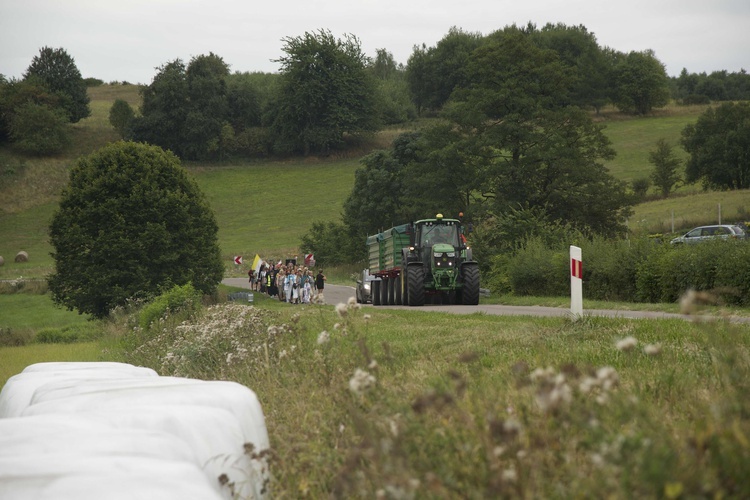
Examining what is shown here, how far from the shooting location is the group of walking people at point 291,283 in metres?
35.7

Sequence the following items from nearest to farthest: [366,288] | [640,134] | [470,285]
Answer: [470,285] → [366,288] → [640,134]

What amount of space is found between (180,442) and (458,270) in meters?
23.5

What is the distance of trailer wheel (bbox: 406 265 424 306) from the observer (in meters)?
26.9

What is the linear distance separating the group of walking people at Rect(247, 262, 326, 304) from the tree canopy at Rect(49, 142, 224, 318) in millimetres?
3095

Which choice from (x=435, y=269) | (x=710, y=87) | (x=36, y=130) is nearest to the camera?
(x=435, y=269)

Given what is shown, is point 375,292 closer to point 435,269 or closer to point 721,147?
point 435,269

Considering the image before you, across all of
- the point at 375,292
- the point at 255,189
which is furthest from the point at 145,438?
the point at 255,189

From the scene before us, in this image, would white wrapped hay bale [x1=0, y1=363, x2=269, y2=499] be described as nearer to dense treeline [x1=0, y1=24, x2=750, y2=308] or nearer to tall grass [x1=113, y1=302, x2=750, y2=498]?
tall grass [x1=113, y1=302, x2=750, y2=498]

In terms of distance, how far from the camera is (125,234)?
123 ft

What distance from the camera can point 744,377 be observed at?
196 inches

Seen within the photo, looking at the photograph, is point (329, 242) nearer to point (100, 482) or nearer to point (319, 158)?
point (319, 158)

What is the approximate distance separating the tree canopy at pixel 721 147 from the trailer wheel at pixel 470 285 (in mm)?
39987

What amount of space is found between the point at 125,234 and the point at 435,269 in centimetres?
1525

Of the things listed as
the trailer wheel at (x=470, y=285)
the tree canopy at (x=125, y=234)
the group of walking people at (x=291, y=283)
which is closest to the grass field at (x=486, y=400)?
the trailer wheel at (x=470, y=285)
